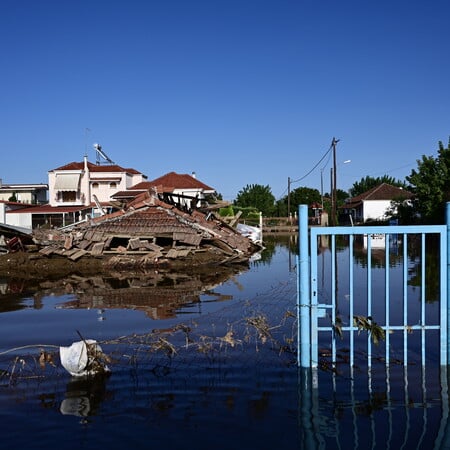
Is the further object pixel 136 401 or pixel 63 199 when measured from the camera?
pixel 63 199

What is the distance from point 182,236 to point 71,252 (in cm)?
484

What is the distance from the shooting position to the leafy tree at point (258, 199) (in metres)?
63.0

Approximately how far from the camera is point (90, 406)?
5188 mm

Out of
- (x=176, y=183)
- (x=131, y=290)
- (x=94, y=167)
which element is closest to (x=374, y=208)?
(x=176, y=183)

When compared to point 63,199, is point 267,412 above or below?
below

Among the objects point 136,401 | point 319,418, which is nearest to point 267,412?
point 319,418

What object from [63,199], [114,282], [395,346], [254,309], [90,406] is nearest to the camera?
[90,406]

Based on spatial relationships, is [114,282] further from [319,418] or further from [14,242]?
[319,418]

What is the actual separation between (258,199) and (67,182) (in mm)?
24134

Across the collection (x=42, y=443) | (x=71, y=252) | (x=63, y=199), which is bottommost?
(x=42, y=443)

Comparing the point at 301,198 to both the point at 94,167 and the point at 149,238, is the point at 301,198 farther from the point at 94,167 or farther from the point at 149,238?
the point at 149,238

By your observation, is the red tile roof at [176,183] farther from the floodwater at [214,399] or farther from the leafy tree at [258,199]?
the floodwater at [214,399]

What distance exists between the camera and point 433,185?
33.4 m

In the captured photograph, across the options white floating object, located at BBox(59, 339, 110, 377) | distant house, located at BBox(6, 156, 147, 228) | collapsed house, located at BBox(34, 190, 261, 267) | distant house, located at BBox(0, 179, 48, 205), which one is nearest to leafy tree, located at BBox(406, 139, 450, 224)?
collapsed house, located at BBox(34, 190, 261, 267)
